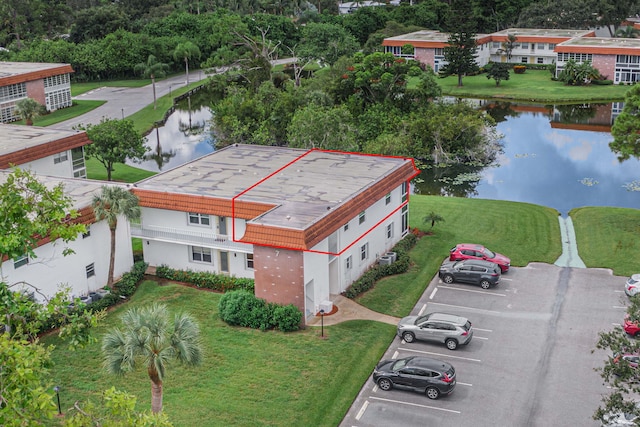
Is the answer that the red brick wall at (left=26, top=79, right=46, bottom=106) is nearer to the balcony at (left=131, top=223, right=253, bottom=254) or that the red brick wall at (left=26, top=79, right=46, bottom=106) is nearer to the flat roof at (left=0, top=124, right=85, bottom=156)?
the flat roof at (left=0, top=124, right=85, bottom=156)

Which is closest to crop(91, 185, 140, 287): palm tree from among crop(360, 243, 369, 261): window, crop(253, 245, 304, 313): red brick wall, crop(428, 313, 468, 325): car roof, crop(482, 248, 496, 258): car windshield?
crop(253, 245, 304, 313): red brick wall

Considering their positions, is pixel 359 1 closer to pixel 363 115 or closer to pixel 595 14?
pixel 595 14

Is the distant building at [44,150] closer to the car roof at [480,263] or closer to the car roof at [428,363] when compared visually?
the car roof at [480,263]

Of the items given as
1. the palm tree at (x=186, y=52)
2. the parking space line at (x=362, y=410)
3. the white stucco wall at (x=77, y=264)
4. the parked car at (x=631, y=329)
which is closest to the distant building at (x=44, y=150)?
the white stucco wall at (x=77, y=264)

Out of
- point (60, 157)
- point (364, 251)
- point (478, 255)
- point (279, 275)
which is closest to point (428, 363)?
point (279, 275)

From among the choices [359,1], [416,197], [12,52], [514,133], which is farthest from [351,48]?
[359,1]

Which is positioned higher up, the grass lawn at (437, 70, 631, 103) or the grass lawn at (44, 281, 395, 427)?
the grass lawn at (437, 70, 631, 103)
